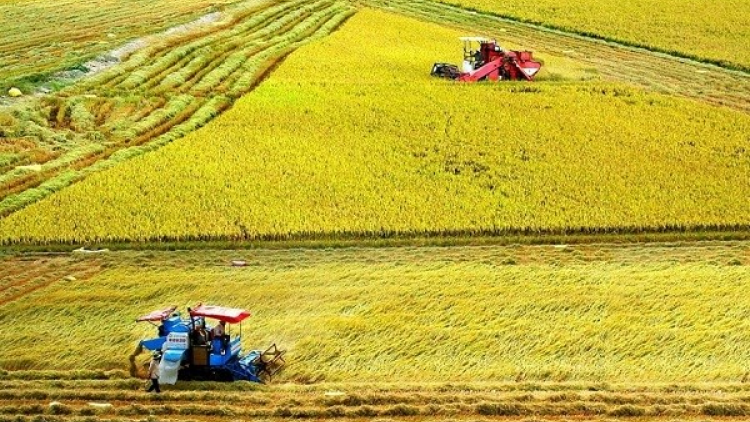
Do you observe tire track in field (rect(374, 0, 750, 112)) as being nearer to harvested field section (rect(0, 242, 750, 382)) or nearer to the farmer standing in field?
harvested field section (rect(0, 242, 750, 382))

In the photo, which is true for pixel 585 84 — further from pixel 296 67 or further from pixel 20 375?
pixel 20 375

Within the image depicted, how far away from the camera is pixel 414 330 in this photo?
54.0 feet

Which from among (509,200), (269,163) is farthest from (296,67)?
(509,200)

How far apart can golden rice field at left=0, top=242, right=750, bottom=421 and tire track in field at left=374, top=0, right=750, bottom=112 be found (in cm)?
1415

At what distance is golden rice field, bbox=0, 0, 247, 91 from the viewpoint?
122ft

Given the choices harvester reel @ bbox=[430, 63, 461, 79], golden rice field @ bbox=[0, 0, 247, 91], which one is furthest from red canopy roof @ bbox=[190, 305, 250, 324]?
harvester reel @ bbox=[430, 63, 461, 79]

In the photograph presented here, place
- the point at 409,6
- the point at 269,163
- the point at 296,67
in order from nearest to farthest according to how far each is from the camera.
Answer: the point at 269,163 → the point at 296,67 → the point at 409,6

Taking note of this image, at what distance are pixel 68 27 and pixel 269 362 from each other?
109ft

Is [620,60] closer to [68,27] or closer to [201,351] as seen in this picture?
[68,27]

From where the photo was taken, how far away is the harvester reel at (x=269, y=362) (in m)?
15.1

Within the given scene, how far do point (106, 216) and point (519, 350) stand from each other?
1025 centimetres

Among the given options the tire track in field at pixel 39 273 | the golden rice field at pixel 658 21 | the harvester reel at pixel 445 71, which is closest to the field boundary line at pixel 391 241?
the tire track in field at pixel 39 273

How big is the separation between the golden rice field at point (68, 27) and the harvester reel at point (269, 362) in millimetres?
19961

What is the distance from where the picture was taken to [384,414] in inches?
544
